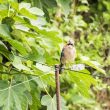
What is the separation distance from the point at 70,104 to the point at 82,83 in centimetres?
221

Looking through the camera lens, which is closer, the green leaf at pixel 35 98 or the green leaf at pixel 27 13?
the green leaf at pixel 27 13

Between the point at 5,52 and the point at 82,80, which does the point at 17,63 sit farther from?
the point at 82,80

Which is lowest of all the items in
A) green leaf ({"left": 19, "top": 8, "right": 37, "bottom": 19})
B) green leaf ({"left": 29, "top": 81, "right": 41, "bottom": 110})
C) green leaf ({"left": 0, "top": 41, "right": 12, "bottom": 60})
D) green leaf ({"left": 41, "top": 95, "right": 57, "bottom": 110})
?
green leaf ({"left": 41, "top": 95, "right": 57, "bottom": 110})

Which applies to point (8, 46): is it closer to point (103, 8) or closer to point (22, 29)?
point (22, 29)

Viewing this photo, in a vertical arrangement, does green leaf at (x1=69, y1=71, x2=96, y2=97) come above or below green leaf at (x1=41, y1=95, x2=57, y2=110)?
above

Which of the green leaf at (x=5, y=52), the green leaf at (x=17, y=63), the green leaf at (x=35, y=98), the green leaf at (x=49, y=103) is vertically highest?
the green leaf at (x=5, y=52)

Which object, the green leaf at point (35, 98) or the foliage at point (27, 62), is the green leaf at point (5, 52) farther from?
the green leaf at point (35, 98)

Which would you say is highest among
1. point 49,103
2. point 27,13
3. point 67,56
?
point 27,13

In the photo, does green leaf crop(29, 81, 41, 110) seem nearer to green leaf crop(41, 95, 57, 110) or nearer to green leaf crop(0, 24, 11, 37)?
green leaf crop(41, 95, 57, 110)

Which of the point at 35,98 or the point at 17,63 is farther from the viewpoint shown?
the point at 35,98

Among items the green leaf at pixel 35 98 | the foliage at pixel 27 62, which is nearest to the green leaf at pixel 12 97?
the foliage at pixel 27 62

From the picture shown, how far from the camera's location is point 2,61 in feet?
4.33

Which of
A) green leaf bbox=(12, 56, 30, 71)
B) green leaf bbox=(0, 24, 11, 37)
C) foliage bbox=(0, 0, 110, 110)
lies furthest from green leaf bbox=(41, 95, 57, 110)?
green leaf bbox=(0, 24, 11, 37)

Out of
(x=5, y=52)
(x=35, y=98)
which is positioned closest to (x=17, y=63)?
(x=5, y=52)
